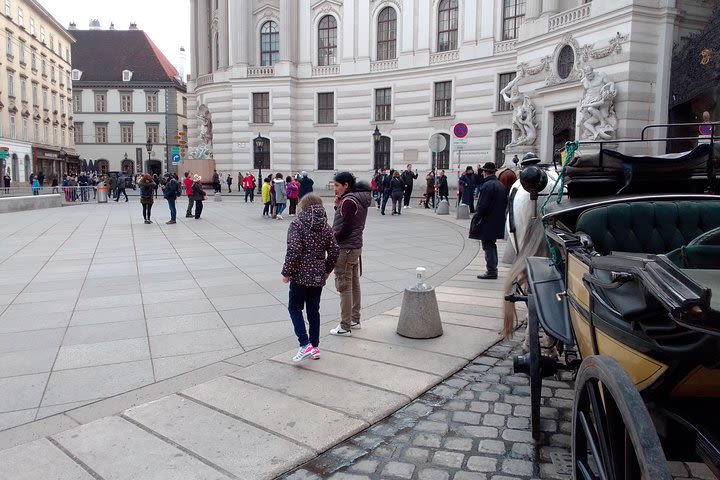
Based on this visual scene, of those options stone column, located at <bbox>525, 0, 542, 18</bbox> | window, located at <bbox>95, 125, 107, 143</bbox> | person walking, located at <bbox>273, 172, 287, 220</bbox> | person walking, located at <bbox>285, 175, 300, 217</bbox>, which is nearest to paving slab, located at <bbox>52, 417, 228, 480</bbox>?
person walking, located at <bbox>273, 172, 287, 220</bbox>

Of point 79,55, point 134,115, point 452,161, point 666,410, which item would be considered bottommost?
point 666,410

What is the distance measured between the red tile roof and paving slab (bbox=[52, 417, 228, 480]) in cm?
7765

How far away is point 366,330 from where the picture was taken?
6.63 m

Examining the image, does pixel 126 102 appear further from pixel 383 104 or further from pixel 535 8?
pixel 535 8

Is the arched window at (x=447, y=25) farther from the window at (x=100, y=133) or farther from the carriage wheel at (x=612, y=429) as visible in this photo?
the window at (x=100, y=133)

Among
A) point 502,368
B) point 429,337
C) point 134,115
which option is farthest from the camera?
point 134,115

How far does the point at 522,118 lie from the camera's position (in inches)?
1027

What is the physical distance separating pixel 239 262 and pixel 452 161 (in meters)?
27.6

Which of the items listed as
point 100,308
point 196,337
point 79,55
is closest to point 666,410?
point 196,337

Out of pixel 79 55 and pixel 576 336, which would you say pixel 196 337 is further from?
pixel 79 55

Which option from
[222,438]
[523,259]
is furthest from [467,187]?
[222,438]

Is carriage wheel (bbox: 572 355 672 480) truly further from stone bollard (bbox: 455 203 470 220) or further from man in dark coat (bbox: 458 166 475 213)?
man in dark coat (bbox: 458 166 475 213)

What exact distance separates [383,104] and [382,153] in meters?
3.52

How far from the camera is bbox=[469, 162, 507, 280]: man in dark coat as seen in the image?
9.53 metres
